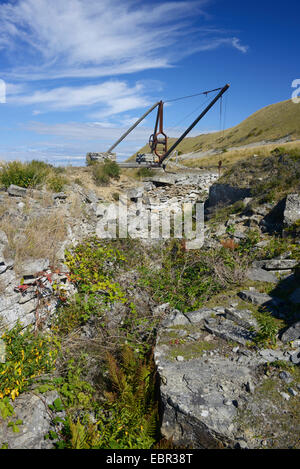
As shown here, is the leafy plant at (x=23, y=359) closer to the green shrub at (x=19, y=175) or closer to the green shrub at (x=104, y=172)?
the green shrub at (x=19, y=175)

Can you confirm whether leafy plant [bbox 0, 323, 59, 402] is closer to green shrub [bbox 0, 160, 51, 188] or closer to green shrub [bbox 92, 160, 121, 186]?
green shrub [bbox 0, 160, 51, 188]

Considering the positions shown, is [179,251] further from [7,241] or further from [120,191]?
[120,191]

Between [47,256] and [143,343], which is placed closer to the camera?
[143,343]

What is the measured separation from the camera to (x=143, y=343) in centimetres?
397

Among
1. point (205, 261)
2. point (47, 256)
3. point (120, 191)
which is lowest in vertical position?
point (205, 261)

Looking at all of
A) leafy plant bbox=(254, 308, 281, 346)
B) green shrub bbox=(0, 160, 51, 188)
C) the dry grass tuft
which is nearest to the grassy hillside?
green shrub bbox=(0, 160, 51, 188)
